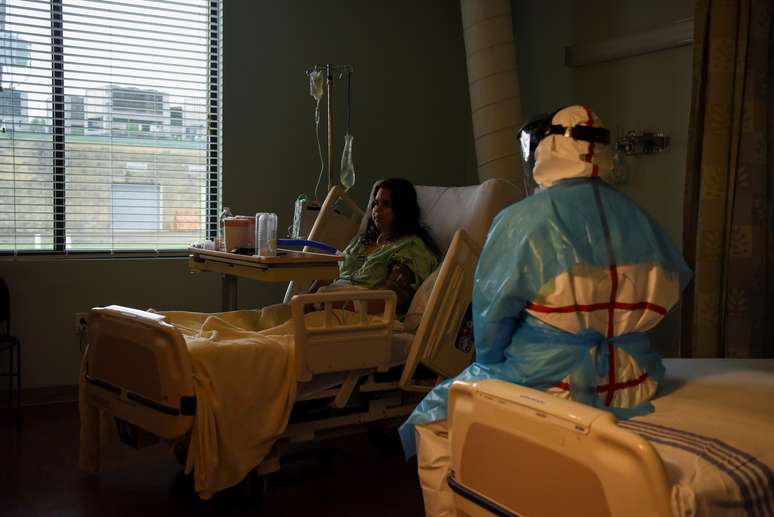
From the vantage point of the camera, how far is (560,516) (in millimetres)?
1387

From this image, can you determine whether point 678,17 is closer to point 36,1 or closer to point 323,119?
point 323,119

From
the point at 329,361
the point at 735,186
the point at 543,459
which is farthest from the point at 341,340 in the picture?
the point at 735,186

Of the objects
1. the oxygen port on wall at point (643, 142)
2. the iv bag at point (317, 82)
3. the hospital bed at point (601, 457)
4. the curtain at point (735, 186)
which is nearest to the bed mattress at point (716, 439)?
the hospital bed at point (601, 457)

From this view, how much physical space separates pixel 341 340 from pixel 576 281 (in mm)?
1022

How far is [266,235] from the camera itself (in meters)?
2.65

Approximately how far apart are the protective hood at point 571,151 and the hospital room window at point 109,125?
2629 millimetres

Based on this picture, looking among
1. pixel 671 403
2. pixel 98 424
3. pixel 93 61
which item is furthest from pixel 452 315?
pixel 93 61

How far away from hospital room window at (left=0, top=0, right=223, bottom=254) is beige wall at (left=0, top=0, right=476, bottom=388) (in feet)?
0.39

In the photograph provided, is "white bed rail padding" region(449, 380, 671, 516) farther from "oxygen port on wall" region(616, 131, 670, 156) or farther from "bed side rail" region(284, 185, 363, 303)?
"oxygen port on wall" region(616, 131, 670, 156)

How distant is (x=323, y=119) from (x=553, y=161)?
8.67 ft

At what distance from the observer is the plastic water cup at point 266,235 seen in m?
2.64

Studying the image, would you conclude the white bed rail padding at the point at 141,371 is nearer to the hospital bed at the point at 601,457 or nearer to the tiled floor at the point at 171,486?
the tiled floor at the point at 171,486

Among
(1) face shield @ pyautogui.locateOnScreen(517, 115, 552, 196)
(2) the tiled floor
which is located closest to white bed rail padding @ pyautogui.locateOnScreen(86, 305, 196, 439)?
(2) the tiled floor

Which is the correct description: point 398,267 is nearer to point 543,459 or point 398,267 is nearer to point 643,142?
point 643,142
